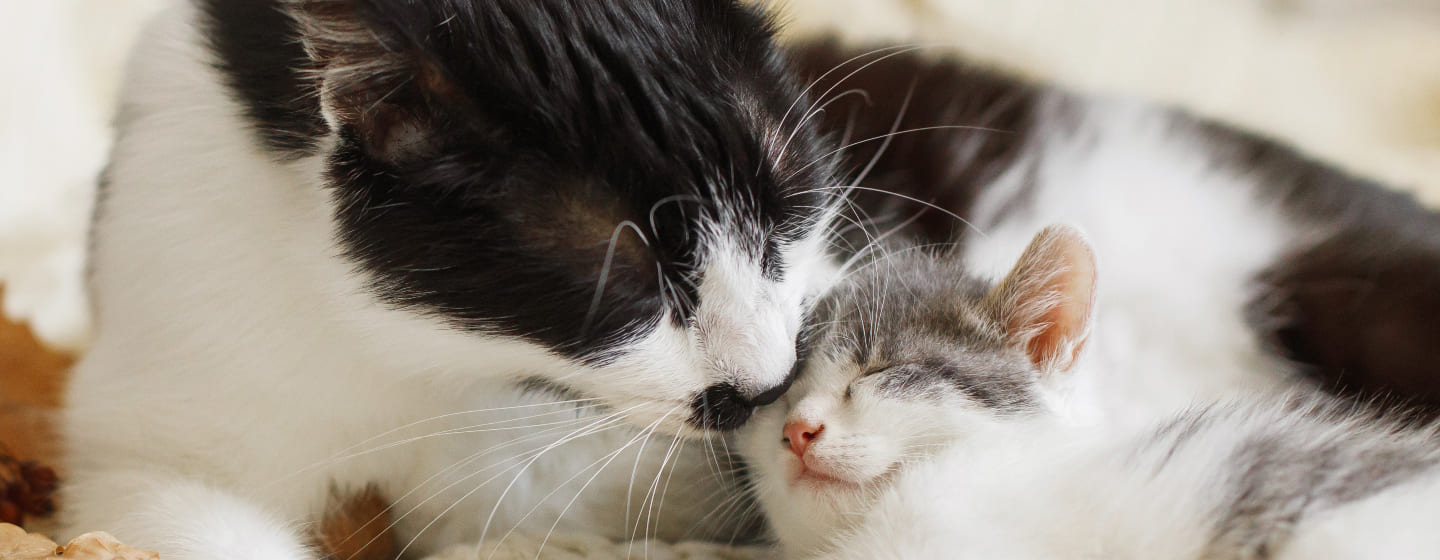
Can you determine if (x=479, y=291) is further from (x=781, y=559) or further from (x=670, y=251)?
(x=781, y=559)

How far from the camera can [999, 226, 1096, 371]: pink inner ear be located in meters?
0.95

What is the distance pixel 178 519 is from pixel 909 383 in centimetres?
67

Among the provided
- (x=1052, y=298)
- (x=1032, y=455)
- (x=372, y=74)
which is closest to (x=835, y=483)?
(x=1032, y=455)

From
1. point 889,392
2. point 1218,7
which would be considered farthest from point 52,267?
point 1218,7

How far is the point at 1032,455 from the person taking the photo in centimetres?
88

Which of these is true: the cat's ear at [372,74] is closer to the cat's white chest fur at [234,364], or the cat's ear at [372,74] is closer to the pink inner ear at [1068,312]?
the cat's white chest fur at [234,364]

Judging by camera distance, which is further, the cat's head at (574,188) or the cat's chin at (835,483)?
the cat's chin at (835,483)

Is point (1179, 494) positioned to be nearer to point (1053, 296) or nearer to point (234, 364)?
point (1053, 296)

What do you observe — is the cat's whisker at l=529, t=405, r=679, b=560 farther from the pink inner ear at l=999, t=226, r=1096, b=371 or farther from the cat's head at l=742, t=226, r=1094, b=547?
the pink inner ear at l=999, t=226, r=1096, b=371

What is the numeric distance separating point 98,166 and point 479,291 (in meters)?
0.72

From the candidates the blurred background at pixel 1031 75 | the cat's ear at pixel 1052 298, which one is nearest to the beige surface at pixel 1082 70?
the blurred background at pixel 1031 75

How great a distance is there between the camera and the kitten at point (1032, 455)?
78 centimetres

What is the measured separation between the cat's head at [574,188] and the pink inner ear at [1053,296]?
264mm

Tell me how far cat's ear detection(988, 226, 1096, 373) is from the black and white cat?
20 cm
